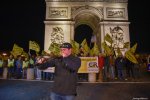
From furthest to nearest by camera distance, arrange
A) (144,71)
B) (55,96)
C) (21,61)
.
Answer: (144,71)
(21,61)
(55,96)

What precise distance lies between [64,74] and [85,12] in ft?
78.9

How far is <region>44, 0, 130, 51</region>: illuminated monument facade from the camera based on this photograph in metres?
27.2

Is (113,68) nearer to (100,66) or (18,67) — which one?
(100,66)

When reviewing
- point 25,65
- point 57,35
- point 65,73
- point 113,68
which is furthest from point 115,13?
point 65,73

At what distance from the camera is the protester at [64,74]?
4.16 meters

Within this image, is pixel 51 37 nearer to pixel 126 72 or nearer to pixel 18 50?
pixel 18 50

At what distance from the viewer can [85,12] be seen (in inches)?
1093

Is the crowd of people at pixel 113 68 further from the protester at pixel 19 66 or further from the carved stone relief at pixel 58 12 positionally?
the carved stone relief at pixel 58 12

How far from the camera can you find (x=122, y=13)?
27516mm

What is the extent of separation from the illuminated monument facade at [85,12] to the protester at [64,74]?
22.9 m

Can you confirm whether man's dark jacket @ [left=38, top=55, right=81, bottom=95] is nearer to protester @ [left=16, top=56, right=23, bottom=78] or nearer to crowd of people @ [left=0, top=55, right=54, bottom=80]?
crowd of people @ [left=0, top=55, right=54, bottom=80]

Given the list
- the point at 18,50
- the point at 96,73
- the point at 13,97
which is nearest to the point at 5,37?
the point at 18,50

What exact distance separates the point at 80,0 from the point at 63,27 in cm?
352

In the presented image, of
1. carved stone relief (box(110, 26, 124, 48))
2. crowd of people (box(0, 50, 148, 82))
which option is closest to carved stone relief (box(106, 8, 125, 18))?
carved stone relief (box(110, 26, 124, 48))
